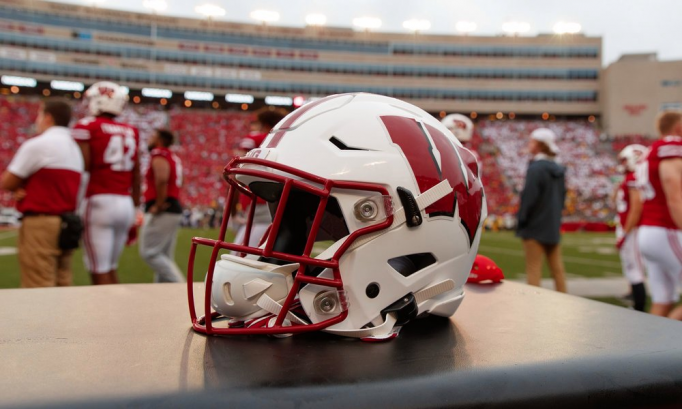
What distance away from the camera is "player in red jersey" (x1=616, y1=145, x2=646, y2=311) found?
4172mm

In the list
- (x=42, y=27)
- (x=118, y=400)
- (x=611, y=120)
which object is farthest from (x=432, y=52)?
(x=118, y=400)

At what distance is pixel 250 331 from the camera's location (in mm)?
1043

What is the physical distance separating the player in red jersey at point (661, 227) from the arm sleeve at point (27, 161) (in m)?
3.63

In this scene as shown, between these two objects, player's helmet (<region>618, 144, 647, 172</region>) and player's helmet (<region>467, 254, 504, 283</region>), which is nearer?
player's helmet (<region>467, 254, 504, 283</region>)

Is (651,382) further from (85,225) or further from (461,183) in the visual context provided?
(85,225)

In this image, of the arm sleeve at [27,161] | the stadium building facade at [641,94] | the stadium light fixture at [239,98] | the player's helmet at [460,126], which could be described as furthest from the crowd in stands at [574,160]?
the arm sleeve at [27,161]

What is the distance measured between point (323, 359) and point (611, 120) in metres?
38.1

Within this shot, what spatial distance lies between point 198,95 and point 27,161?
107ft

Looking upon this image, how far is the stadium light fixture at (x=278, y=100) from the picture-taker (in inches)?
1366

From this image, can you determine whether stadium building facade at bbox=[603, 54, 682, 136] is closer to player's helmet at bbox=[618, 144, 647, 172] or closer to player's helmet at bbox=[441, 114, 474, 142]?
player's helmet at bbox=[618, 144, 647, 172]

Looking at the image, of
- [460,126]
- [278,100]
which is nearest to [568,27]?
[278,100]

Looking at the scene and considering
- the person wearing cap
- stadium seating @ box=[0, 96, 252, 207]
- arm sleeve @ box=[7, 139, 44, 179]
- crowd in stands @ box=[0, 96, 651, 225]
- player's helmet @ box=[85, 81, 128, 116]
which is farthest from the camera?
stadium seating @ box=[0, 96, 252, 207]

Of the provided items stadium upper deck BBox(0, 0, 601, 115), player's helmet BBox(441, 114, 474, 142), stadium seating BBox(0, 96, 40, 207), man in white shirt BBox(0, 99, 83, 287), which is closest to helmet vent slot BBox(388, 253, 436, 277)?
man in white shirt BBox(0, 99, 83, 287)

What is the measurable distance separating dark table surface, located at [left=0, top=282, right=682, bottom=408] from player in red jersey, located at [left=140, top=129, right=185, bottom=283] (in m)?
2.82
